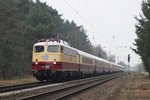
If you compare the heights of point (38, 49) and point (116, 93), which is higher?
point (38, 49)

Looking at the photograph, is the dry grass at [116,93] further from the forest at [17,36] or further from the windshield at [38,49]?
the forest at [17,36]

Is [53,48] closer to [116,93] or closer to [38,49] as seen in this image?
[38,49]

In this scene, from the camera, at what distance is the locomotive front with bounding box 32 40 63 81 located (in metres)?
34.5

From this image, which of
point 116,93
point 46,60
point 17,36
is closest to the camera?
point 116,93

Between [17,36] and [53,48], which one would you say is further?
[17,36]

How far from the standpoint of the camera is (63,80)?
1549 inches

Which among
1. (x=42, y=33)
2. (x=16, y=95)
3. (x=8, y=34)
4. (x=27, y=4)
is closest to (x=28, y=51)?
(x=42, y=33)

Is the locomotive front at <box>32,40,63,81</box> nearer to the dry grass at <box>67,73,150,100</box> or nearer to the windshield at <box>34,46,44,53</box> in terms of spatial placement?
the windshield at <box>34,46,44,53</box>

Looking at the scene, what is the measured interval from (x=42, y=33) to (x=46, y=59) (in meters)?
31.8

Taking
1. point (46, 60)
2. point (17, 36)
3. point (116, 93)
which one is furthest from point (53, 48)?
point (17, 36)

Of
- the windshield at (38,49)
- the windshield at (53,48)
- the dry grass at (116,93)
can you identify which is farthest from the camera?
the windshield at (38,49)

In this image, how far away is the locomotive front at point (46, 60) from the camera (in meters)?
34.5

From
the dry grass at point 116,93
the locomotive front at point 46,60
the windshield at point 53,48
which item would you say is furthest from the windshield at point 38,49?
the dry grass at point 116,93

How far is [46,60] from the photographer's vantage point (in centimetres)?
3494
